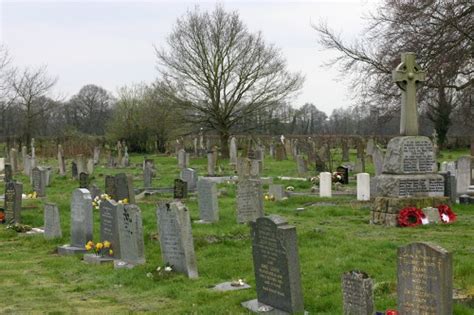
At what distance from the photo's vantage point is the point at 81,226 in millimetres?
12328

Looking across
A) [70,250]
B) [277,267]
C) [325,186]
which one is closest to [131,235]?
[70,250]

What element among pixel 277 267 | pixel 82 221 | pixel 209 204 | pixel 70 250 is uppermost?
pixel 209 204

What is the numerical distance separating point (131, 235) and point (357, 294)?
502cm

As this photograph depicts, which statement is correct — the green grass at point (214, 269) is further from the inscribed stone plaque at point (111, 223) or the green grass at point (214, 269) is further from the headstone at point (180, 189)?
the headstone at point (180, 189)

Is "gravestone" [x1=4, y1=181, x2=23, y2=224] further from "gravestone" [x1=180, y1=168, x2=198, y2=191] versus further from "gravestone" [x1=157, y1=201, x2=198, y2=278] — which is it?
"gravestone" [x1=180, y1=168, x2=198, y2=191]

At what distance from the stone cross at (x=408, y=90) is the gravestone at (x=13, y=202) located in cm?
901

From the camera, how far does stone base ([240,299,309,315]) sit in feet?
24.3

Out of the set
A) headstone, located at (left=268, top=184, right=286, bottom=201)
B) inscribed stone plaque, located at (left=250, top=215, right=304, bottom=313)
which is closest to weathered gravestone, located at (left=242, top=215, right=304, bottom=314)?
inscribed stone plaque, located at (left=250, top=215, right=304, bottom=313)

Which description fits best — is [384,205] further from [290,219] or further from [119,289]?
[119,289]

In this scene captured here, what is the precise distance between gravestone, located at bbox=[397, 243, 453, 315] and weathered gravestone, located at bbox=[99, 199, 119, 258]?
585 centimetres

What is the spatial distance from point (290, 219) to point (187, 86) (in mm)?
27149

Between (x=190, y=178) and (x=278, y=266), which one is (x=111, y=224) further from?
(x=190, y=178)

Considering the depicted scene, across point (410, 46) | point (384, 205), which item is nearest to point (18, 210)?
point (384, 205)

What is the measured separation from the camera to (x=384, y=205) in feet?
46.8
